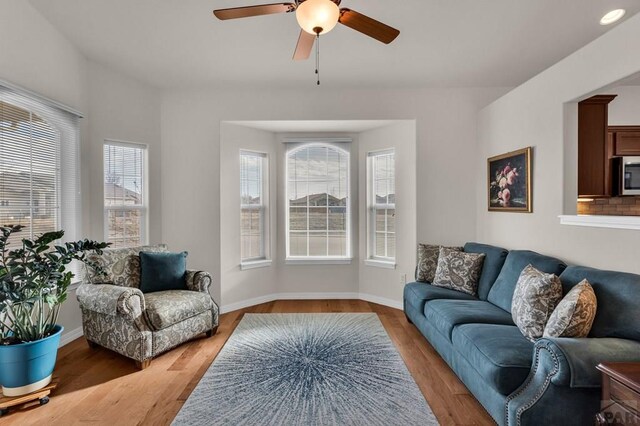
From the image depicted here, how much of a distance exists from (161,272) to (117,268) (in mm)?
394

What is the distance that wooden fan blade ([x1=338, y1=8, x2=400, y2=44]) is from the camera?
1831 mm

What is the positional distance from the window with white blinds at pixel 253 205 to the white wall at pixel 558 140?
9.73 ft

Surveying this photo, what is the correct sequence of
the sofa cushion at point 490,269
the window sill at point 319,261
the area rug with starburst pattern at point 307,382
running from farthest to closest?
1. the window sill at point 319,261
2. the sofa cushion at point 490,269
3. the area rug with starburst pattern at point 307,382

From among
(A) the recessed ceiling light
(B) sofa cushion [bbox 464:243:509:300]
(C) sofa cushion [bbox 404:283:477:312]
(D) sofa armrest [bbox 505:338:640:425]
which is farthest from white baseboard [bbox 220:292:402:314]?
(A) the recessed ceiling light

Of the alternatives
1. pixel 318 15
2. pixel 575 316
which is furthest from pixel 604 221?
pixel 318 15

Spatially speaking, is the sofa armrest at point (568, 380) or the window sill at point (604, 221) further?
the window sill at point (604, 221)

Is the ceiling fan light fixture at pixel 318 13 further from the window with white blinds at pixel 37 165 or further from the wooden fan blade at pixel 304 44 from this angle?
the window with white blinds at pixel 37 165

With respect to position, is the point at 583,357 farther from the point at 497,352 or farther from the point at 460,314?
the point at 460,314

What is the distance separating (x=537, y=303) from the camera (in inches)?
82.8

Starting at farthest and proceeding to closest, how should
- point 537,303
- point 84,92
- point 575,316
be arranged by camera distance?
1. point 84,92
2. point 537,303
3. point 575,316

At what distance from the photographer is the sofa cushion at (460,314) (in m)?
2.49

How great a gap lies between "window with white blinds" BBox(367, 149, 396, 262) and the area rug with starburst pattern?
126 centimetres

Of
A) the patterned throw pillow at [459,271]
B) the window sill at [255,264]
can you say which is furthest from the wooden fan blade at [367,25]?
the window sill at [255,264]

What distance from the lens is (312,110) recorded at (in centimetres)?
405
